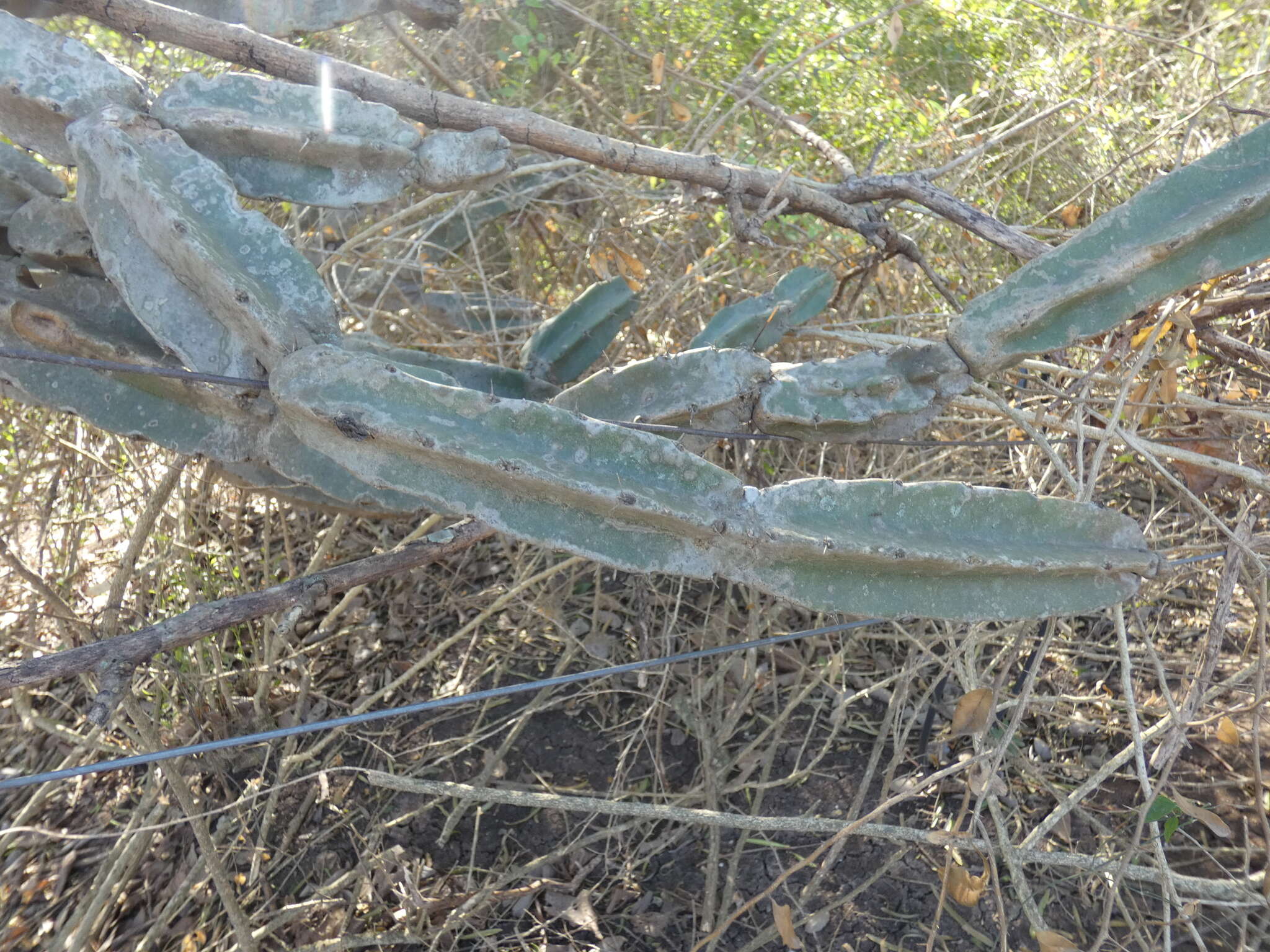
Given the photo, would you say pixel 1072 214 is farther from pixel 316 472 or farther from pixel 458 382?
pixel 316 472

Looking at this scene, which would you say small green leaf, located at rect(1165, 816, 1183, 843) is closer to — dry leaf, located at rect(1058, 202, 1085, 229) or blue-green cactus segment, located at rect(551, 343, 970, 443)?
blue-green cactus segment, located at rect(551, 343, 970, 443)

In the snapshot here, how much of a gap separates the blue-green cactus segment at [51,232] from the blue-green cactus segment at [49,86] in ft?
0.37

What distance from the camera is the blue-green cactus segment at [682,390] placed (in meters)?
1.66

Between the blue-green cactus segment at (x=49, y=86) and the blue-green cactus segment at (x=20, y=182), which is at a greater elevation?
the blue-green cactus segment at (x=49, y=86)

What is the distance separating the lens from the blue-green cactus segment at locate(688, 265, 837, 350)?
6.49ft

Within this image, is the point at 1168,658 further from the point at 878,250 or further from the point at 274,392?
the point at 274,392

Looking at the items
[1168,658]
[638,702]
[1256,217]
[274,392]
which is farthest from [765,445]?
[274,392]

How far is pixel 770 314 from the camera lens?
198cm

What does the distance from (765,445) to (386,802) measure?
1.34 m

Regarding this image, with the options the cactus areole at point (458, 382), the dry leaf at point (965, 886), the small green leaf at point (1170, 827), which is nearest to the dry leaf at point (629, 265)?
the cactus areole at point (458, 382)

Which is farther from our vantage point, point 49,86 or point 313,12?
point 313,12

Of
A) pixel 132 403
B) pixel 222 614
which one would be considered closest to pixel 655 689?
pixel 222 614

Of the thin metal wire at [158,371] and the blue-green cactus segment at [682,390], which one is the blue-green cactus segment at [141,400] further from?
the blue-green cactus segment at [682,390]

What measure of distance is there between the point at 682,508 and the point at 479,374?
0.76 metres
